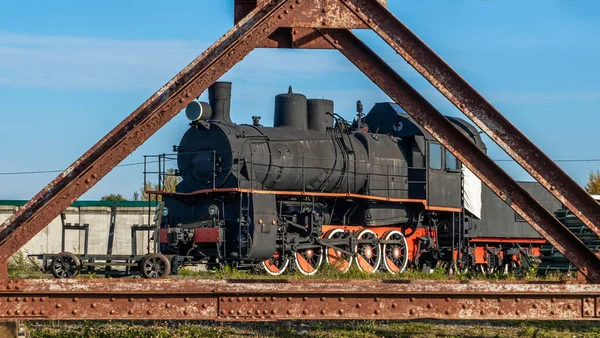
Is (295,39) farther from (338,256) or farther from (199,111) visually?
(338,256)

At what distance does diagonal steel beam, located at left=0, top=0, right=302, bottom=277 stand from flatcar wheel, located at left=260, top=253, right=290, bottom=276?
533 inches

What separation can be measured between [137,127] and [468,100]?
2491 millimetres

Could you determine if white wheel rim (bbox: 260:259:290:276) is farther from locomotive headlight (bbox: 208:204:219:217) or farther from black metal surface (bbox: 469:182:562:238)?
black metal surface (bbox: 469:182:562:238)

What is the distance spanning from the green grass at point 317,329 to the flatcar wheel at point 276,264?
9.29 m

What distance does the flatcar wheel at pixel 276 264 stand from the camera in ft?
66.3

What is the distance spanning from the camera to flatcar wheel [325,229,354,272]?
68.5 ft

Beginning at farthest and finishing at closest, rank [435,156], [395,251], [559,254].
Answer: [435,156]
[395,251]
[559,254]

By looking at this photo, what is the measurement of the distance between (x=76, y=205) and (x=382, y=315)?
30.8m

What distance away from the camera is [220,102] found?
21.2 meters

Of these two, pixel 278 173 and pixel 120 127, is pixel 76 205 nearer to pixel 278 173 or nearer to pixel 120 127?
pixel 278 173

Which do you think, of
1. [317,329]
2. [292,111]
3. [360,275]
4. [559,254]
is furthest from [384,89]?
[292,111]

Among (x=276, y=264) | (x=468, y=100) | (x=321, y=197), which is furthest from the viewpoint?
(x=321, y=197)

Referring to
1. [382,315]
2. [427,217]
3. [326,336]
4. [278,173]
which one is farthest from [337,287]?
[427,217]

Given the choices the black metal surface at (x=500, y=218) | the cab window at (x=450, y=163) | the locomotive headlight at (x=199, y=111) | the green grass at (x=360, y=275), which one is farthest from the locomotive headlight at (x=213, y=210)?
the black metal surface at (x=500, y=218)
